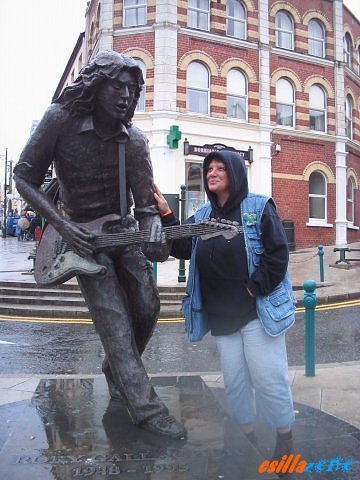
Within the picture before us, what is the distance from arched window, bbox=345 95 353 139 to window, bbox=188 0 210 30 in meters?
8.31

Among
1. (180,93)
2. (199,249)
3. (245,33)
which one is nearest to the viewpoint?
(199,249)

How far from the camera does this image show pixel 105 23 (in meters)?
19.5

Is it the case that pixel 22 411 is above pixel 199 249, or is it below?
below

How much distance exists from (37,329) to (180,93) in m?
13.2

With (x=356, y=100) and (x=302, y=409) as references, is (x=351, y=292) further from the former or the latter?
(x=356, y=100)

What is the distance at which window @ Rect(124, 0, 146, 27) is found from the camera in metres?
19.5

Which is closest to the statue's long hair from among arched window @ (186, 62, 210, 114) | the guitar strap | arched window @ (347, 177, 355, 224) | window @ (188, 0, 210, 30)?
the guitar strap

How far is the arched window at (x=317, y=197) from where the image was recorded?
22.2 metres

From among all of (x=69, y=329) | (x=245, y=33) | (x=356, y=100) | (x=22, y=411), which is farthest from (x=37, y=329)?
(x=356, y=100)

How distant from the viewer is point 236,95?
20422 mm

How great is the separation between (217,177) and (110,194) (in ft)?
2.53

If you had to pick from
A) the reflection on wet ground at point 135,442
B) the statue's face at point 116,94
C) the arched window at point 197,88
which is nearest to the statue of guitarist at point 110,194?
the statue's face at point 116,94

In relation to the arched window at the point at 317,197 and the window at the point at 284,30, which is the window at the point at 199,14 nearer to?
the window at the point at 284,30

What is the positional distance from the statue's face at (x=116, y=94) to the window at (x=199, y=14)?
1822cm
